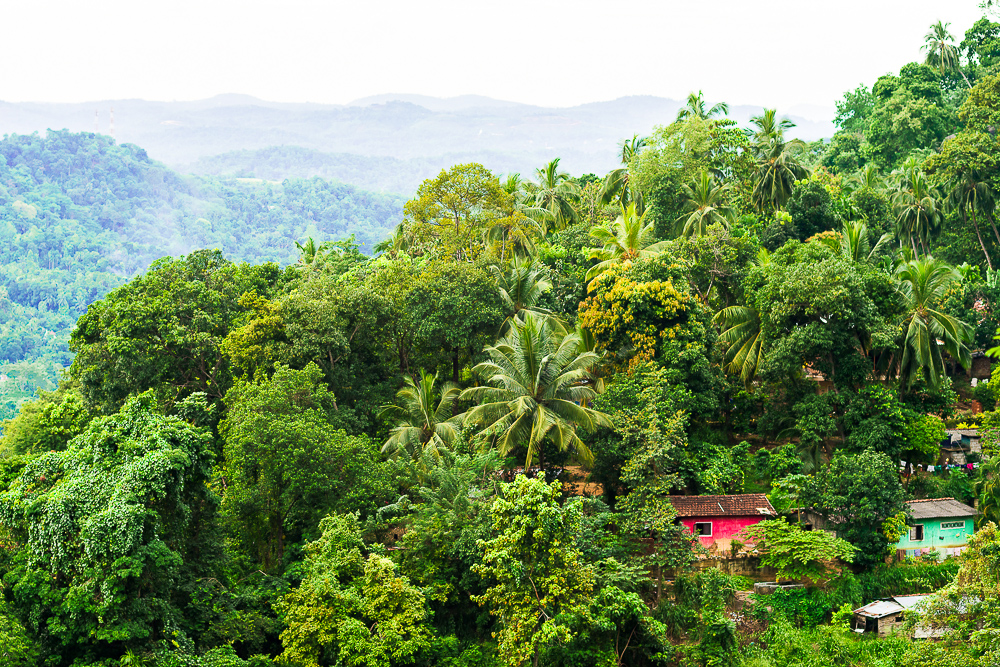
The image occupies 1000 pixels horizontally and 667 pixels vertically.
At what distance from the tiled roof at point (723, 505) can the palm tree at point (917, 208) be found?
19.4 m

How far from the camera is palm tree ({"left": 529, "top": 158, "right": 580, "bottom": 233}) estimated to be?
39375 mm

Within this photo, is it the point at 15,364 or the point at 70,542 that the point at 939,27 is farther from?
the point at 15,364

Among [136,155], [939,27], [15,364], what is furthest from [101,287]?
[939,27]

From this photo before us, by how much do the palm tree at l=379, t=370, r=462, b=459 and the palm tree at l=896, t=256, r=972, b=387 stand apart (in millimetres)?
13794

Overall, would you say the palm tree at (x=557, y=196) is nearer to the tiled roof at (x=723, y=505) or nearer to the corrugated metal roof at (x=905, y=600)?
the tiled roof at (x=723, y=505)

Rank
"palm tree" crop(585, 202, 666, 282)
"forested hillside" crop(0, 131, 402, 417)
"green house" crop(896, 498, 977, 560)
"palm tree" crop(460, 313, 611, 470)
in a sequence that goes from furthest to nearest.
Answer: "forested hillside" crop(0, 131, 402, 417)
"palm tree" crop(585, 202, 666, 282)
"green house" crop(896, 498, 977, 560)
"palm tree" crop(460, 313, 611, 470)

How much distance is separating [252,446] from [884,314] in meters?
18.9

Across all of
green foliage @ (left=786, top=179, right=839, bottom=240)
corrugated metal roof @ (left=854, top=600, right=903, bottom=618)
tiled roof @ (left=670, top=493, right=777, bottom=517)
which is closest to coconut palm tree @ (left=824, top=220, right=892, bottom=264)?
green foliage @ (left=786, top=179, right=839, bottom=240)

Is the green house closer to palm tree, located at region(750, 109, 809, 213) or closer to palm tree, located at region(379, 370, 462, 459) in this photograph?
palm tree, located at region(379, 370, 462, 459)

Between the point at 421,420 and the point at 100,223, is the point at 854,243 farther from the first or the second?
the point at 100,223

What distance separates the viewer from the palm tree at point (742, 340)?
2692 cm

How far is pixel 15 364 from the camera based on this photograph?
9194 cm

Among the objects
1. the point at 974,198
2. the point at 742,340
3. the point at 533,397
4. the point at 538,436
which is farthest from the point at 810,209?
the point at 538,436

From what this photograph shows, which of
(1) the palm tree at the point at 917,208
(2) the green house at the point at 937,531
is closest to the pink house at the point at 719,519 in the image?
(2) the green house at the point at 937,531
